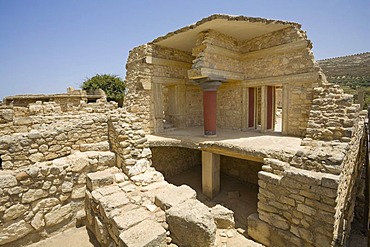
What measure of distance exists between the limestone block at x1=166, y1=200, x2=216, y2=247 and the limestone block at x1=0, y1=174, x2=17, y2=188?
10.8 feet

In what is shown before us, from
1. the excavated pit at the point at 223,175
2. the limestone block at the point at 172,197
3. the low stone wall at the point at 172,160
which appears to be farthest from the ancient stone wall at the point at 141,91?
the limestone block at the point at 172,197

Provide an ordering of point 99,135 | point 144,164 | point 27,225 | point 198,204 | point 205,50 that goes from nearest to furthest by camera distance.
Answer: point 198,204 < point 27,225 < point 144,164 < point 99,135 < point 205,50

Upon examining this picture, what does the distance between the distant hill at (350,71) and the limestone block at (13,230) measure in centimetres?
2667

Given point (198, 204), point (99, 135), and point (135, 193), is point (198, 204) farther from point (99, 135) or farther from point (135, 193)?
point (99, 135)

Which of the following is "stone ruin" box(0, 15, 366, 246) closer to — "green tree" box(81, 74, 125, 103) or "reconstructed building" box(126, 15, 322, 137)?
"reconstructed building" box(126, 15, 322, 137)

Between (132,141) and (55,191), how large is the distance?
2095 millimetres

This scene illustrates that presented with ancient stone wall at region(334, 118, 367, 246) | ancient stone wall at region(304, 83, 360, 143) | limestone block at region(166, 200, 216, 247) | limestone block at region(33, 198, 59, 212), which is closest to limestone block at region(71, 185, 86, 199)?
limestone block at region(33, 198, 59, 212)

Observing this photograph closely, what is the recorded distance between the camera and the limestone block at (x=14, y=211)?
3.78 m

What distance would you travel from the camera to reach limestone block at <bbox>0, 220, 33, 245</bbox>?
147 inches

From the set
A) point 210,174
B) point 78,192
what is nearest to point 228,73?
point 210,174

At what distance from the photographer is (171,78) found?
9383mm

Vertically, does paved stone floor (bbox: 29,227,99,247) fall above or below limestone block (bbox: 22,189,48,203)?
below

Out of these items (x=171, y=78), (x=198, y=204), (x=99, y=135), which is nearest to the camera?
(x=198, y=204)

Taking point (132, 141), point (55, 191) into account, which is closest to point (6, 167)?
point (55, 191)
